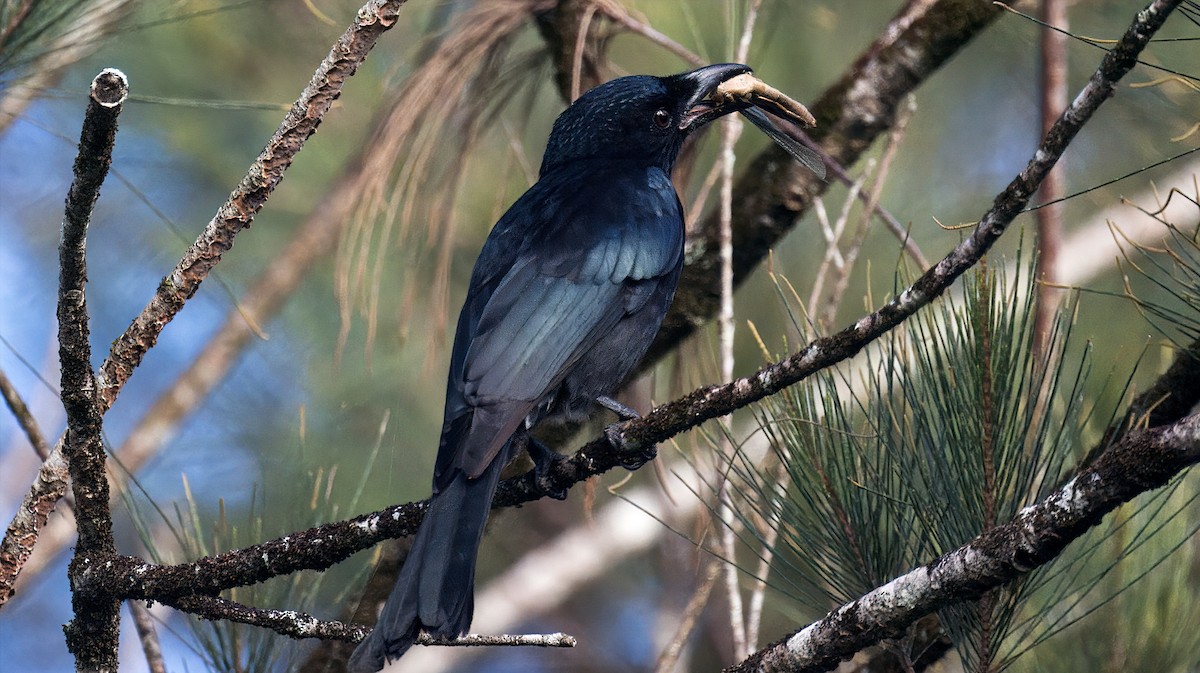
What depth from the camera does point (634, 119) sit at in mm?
3762

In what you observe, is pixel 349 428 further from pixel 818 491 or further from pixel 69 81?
pixel 818 491

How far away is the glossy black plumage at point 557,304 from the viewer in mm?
2422

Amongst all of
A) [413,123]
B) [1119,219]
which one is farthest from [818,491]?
[1119,219]

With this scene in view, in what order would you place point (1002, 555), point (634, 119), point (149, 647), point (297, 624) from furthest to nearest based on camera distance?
point (634, 119), point (149, 647), point (297, 624), point (1002, 555)

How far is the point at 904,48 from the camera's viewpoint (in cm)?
407

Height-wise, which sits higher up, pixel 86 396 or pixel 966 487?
pixel 86 396

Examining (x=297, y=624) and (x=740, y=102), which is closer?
(x=297, y=624)

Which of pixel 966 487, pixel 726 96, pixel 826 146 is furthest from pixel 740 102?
pixel 966 487

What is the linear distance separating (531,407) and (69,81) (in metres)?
3.93

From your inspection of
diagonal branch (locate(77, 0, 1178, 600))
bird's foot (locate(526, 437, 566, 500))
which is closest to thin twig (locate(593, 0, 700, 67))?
bird's foot (locate(526, 437, 566, 500))

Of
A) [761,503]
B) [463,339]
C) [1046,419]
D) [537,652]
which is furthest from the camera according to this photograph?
[537,652]

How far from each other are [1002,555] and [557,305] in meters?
1.66

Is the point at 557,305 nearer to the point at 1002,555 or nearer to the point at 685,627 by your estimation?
the point at 685,627

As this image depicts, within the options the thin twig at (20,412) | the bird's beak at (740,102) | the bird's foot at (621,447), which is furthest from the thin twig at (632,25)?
the thin twig at (20,412)
